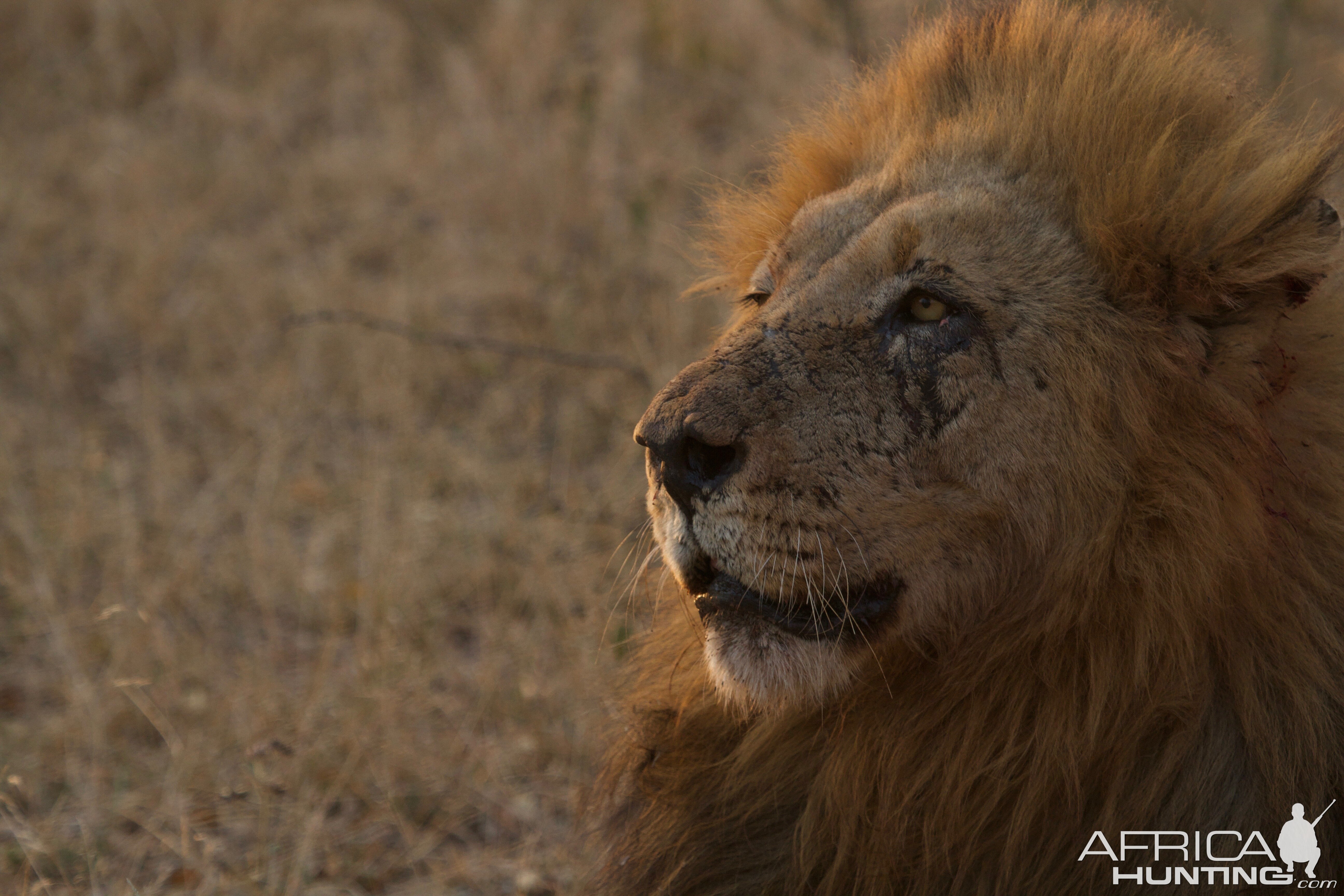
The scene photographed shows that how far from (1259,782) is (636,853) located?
3.51 feet

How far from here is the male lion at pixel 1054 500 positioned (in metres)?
1.82

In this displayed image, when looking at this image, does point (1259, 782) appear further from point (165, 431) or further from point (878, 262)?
point (165, 431)

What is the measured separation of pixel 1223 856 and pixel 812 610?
69cm

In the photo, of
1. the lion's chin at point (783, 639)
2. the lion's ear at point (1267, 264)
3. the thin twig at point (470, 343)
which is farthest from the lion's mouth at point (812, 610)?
the thin twig at point (470, 343)

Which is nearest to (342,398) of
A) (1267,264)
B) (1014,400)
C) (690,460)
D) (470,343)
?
(470,343)

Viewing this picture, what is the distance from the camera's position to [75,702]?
126 inches

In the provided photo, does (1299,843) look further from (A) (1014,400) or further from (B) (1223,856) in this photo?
(A) (1014,400)

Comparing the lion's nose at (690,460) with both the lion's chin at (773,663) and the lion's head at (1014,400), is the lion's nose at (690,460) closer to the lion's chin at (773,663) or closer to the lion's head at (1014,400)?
the lion's head at (1014,400)

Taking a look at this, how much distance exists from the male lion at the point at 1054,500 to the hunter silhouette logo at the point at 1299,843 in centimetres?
2

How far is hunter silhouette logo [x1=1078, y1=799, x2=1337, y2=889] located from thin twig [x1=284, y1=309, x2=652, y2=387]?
2.79 m

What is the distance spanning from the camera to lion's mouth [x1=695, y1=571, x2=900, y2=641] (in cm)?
189

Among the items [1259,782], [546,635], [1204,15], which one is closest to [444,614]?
[546,635]

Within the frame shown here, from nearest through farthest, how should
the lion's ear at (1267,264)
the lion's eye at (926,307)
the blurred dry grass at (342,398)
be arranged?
the lion's ear at (1267,264), the lion's eye at (926,307), the blurred dry grass at (342,398)

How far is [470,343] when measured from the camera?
469 cm
